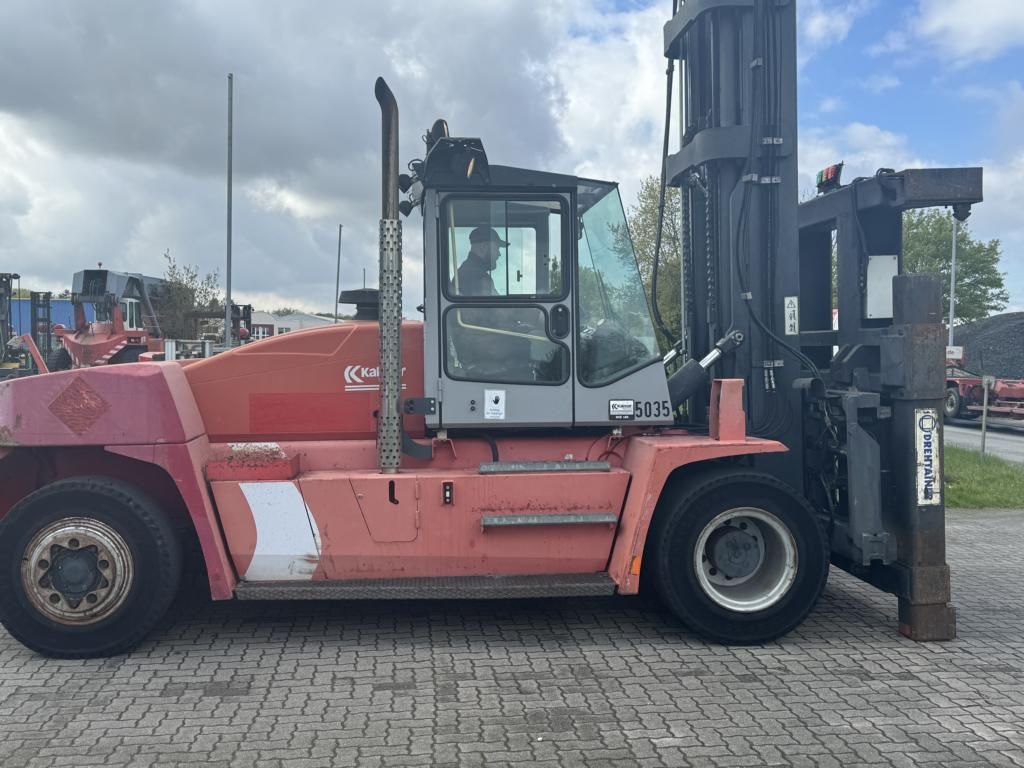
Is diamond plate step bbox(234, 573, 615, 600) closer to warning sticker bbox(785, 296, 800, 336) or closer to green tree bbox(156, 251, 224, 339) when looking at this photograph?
warning sticker bbox(785, 296, 800, 336)

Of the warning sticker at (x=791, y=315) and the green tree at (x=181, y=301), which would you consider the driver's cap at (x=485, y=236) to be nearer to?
the warning sticker at (x=791, y=315)

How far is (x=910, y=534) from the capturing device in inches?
220

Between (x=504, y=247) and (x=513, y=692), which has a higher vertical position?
(x=504, y=247)

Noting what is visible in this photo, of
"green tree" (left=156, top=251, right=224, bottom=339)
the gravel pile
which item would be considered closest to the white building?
"green tree" (left=156, top=251, right=224, bottom=339)

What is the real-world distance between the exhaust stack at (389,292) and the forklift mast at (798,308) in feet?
7.23

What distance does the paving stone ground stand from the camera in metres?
4.07

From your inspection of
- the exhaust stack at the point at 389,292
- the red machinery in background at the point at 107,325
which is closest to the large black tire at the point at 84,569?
the exhaust stack at the point at 389,292

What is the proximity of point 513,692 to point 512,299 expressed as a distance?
230cm

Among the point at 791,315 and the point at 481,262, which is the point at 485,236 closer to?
the point at 481,262

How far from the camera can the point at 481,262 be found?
221 inches

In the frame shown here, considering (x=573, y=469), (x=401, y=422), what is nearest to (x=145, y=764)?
(x=401, y=422)

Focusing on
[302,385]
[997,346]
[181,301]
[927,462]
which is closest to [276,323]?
[181,301]

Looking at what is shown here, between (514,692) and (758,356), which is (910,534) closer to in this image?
(758,356)

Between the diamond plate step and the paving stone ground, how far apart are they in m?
0.34
